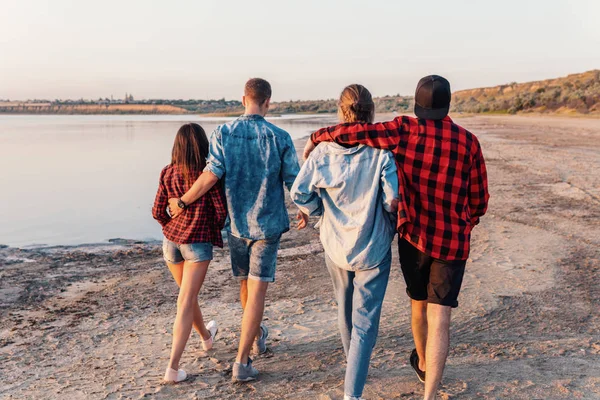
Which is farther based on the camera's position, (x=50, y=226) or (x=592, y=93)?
(x=592, y=93)

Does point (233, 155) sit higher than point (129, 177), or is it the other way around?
point (233, 155)

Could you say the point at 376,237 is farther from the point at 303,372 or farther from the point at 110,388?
the point at 110,388

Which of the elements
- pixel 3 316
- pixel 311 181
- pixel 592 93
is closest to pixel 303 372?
pixel 311 181

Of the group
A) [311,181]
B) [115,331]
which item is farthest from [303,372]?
[115,331]

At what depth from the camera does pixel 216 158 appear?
11.5 feet

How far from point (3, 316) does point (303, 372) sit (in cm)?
318

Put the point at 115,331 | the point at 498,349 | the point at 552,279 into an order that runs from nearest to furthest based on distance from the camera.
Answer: the point at 498,349 → the point at 115,331 → the point at 552,279

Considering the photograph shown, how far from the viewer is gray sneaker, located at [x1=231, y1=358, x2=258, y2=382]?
3.58m

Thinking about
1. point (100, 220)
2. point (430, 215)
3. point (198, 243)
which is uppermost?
point (430, 215)

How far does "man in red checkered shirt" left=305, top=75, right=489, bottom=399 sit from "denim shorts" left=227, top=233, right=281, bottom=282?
0.90 meters

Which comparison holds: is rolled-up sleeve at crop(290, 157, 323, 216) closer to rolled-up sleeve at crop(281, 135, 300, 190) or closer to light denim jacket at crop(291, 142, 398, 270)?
light denim jacket at crop(291, 142, 398, 270)

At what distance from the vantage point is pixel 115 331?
4.68 m

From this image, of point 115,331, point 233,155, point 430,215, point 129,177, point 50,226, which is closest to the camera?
point 430,215

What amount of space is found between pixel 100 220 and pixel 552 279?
8742mm
